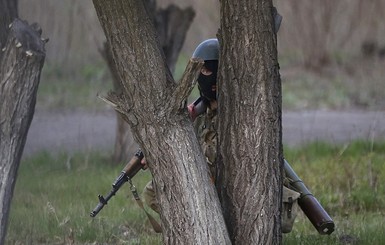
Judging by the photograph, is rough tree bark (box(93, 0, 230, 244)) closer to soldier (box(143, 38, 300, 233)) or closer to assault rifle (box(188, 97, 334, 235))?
soldier (box(143, 38, 300, 233))

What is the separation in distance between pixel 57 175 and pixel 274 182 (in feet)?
14.2

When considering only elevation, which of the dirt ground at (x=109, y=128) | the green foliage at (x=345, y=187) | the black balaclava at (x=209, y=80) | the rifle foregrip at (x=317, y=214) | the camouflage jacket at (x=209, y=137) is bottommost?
the dirt ground at (x=109, y=128)

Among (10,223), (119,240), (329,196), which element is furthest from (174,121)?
(329,196)

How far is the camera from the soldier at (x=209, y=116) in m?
5.49

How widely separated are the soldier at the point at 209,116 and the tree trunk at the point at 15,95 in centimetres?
90

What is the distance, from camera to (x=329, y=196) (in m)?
7.86

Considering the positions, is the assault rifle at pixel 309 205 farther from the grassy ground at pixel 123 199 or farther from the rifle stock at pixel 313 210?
the grassy ground at pixel 123 199

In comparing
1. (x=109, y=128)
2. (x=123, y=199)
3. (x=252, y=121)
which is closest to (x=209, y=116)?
(x=252, y=121)

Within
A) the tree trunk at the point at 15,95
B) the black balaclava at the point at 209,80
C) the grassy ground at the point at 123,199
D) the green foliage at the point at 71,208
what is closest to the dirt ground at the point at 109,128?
the grassy ground at the point at 123,199

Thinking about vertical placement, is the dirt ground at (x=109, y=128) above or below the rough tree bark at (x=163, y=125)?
below

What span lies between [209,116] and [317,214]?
0.87m

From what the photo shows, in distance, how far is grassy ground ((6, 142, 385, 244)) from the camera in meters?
6.64

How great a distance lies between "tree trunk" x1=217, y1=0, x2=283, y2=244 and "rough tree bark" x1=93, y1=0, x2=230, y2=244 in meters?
0.20

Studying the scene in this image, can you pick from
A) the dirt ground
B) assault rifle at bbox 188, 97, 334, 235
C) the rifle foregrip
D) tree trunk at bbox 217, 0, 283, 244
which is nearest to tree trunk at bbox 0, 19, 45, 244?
assault rifle at bbox 188, 97, 334, 235
